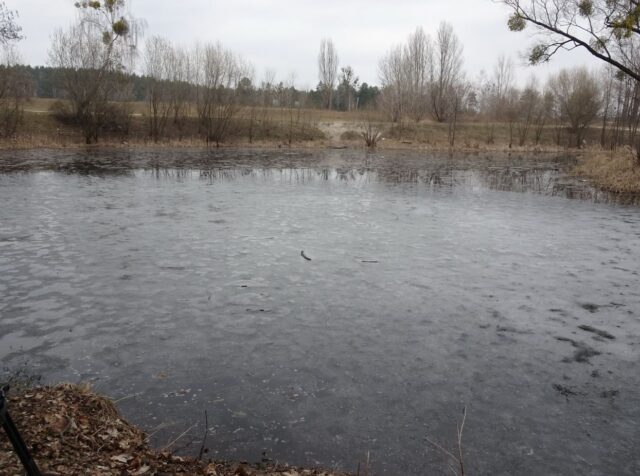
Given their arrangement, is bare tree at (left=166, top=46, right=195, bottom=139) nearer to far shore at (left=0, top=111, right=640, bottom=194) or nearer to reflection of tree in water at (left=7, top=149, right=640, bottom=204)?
far shore at (left=0, top=111, right=640, bottom=194)

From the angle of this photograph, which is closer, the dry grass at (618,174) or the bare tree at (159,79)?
the dry grass at (618,174)

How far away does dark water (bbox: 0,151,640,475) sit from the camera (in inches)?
173

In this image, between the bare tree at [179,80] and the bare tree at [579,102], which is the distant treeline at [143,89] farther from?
the bare tree at [579,102]

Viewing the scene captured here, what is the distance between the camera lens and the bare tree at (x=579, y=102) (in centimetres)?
5494

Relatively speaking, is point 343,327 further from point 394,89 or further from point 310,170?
point 394,89

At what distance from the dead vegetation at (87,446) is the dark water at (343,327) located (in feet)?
0.82

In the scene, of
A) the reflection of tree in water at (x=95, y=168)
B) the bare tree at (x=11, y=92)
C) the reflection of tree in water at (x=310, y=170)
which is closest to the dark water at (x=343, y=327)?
the reflection of tree in water at (x=310, y=170)

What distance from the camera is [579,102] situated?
55438 millimetres

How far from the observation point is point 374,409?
4.73m

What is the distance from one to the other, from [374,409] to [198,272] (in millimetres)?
4830

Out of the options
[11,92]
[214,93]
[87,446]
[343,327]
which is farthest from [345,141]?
[87,446]

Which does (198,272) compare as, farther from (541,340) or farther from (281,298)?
(541,340)

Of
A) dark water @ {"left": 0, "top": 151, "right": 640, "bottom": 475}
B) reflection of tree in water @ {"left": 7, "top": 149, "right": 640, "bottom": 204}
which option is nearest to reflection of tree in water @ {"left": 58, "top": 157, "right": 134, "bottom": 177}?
reflection of tree in water @ {"left": 7, "top": 149, "right": 640, "bottom": 204}

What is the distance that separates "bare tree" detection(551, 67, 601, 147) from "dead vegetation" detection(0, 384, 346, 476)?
199 feet
